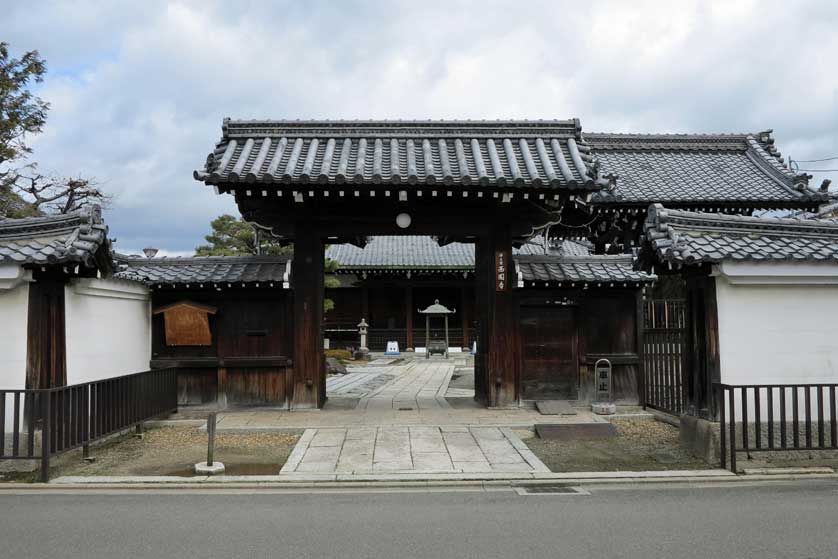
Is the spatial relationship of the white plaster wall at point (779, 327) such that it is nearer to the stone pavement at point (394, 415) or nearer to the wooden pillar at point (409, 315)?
the stone pavement at point (394, 415)

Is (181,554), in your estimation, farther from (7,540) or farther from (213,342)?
(213,342)

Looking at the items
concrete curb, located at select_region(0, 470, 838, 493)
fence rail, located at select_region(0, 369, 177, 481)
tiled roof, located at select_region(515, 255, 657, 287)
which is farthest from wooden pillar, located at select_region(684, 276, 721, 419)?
fence rail, located at select_region(0, 369, 177, 481)

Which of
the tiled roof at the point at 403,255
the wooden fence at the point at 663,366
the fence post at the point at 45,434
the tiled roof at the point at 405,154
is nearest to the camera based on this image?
the fence post at the point at 45,434

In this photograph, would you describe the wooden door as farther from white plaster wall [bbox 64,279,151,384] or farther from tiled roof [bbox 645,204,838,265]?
white plaster wall [bbox 64,279,151,384]

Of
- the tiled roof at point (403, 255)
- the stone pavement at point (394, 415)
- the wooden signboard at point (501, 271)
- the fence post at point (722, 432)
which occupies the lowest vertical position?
the stone pavement at point (394, 415)

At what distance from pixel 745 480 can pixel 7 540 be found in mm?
7431

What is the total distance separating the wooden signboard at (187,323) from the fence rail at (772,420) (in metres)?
8.39

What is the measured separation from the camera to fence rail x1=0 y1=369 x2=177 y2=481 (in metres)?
7.41

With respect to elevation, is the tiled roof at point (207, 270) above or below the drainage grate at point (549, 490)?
above

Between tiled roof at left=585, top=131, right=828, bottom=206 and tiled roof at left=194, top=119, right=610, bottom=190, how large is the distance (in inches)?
149

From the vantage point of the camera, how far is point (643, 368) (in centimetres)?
1200

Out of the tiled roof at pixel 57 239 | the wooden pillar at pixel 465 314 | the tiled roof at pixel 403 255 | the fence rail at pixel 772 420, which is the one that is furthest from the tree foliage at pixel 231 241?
the fence rail at pixel 772 420

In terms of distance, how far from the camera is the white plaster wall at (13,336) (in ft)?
28.2

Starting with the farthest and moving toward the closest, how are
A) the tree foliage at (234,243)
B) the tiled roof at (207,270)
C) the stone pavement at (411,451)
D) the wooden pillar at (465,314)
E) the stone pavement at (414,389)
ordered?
1. the wooden pillar at (465,314)
2. the tree foliage at (234,243)
3. the stone pavement at (414,389)
4. the tiled roof at (207,270)
5. the stone pavement at (411,451)
